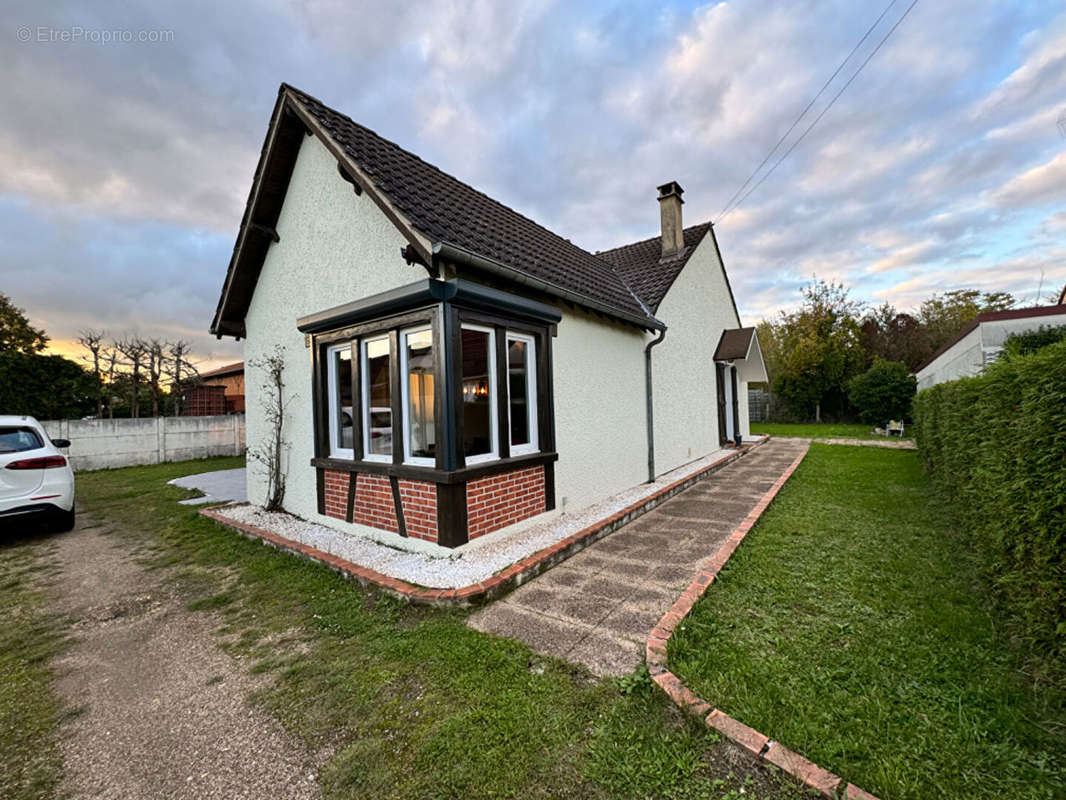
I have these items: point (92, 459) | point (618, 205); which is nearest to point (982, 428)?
point (618, 205)

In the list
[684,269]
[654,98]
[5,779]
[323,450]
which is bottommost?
[5,779]

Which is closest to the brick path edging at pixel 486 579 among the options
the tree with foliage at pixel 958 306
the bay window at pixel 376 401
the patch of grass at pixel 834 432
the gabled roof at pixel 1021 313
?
the bay window at pixel 376 401

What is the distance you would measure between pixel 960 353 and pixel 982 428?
47.7ft

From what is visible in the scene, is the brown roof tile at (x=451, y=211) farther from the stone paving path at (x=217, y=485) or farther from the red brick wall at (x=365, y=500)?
the stone paving path at (x=217, y=485)

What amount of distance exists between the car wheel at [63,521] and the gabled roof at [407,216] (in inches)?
138

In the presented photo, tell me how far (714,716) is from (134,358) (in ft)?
85.3

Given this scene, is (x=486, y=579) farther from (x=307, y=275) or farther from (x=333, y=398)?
(x=307, y=275)

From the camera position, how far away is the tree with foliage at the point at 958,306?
28109 mm

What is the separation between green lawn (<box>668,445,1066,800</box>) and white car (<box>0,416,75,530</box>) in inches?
345

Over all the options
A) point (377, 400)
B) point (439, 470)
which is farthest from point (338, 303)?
point (439, 470)

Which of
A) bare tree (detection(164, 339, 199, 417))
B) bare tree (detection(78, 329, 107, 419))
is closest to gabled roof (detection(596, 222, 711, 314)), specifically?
bare tree (detection(164, 339, 199, 417))

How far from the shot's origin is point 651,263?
11492 millimetres

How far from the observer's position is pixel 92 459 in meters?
13.5

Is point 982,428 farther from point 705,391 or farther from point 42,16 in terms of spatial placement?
point 42,16
